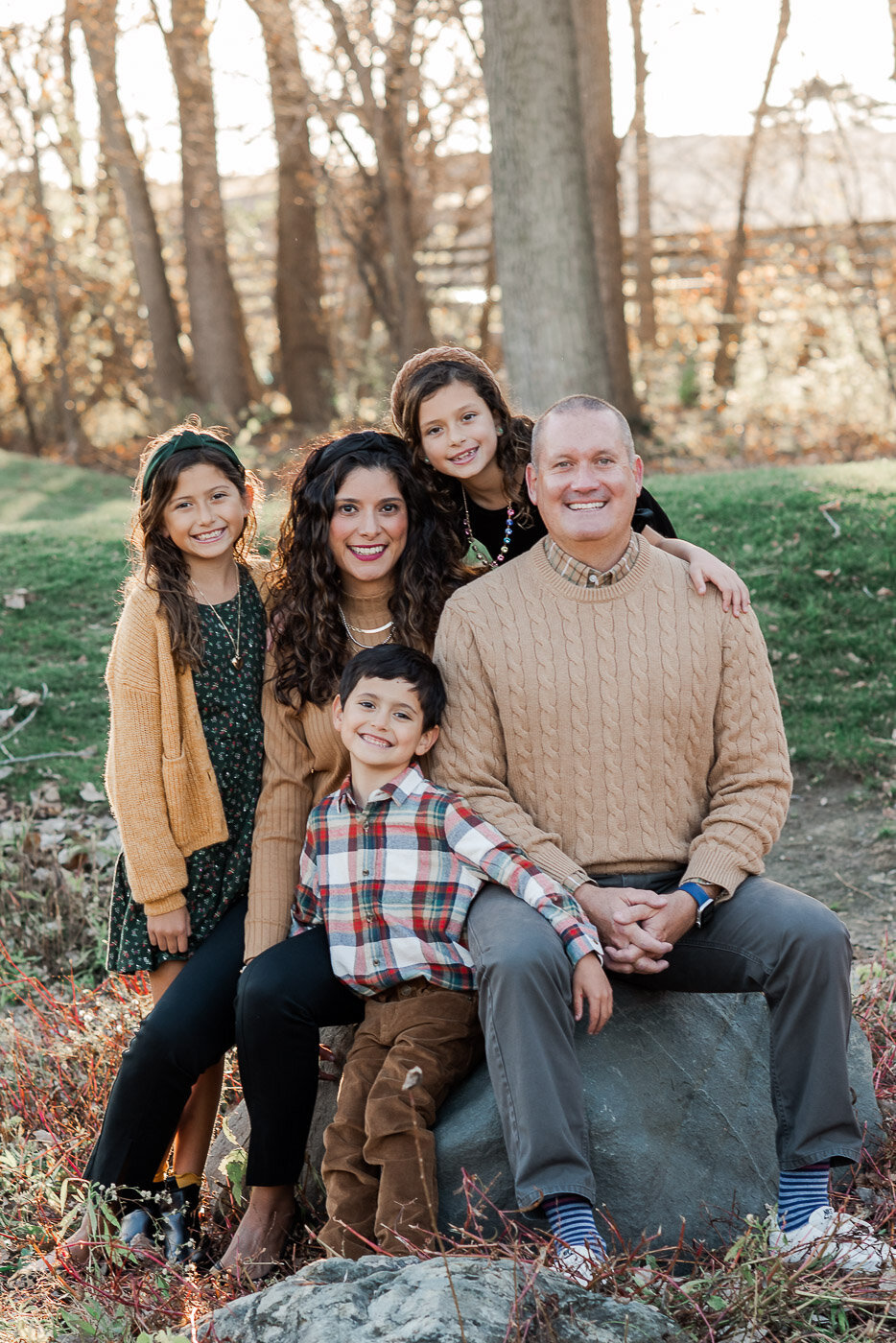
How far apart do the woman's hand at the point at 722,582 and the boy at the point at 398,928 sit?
76 cm

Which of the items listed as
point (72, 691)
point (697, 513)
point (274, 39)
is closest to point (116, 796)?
point (72, 691)

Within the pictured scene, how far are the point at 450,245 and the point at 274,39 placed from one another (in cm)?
432

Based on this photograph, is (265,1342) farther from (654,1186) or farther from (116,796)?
(116,796)

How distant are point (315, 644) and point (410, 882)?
2.60ft

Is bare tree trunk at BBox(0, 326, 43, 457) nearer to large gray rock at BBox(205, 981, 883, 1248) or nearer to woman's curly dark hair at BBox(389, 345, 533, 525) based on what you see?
woman's curly dark hair at BBox(389, 345, 533, 525)

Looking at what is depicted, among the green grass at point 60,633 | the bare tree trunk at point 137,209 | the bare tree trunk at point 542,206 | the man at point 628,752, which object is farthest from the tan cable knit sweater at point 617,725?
the bare tree trunk at point 137,209

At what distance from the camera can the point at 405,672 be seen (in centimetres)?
348

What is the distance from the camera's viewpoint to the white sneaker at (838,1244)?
109 inches

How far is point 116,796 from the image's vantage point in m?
3.68

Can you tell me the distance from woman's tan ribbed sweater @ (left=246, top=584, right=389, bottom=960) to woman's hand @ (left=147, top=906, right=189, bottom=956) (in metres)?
0.21

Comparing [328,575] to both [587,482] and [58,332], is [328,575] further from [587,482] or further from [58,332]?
[58,332]

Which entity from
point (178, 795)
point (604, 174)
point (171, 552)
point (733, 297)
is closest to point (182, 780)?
point (178, 795)

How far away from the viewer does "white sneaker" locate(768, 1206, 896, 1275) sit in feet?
9.05

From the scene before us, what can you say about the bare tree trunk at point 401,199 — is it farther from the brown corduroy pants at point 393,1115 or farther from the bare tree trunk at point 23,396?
the brown corduroy pants at point 393,1115
